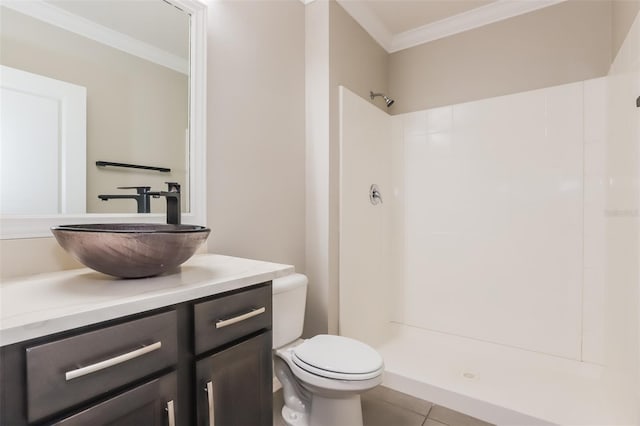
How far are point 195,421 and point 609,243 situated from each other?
226 centimetres

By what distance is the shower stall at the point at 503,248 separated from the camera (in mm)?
1723

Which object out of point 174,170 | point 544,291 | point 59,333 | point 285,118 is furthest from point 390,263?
point 59,333

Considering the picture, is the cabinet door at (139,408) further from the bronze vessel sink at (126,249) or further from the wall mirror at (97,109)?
the wall mirror at (97,109)

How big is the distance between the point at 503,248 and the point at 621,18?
141 cm

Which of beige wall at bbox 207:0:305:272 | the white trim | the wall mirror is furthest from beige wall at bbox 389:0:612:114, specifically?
the white trim

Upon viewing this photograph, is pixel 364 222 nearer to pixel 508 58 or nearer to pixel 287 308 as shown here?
pixel 287 308

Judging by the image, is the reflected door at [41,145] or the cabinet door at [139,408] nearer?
the cabinet door at [139,408]

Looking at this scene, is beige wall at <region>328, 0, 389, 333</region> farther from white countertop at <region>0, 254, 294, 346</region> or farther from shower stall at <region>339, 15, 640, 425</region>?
white countertop at <region>0, 254, 294, 346</region>

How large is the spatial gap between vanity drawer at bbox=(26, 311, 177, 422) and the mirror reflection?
1.97 ft

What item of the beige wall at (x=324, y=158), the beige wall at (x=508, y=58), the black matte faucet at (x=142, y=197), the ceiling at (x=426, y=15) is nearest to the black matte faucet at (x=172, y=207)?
the black matte faucet at (x=142, y=197)

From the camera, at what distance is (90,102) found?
3.78 ft

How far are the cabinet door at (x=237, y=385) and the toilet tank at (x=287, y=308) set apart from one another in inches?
17.5

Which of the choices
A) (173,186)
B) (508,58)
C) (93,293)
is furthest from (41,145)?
(508,58)

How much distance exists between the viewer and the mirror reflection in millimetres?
984
